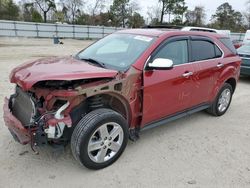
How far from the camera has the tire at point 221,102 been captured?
4.84m

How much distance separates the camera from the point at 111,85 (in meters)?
2.97

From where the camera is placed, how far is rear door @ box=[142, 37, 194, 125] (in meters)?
3.39

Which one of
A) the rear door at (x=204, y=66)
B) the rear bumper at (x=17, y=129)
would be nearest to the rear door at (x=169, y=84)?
the rear door at (x=204, y=66)

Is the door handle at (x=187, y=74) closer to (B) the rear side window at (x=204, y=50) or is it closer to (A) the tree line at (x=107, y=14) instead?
(B) the rear side window at (x=204, y=50)

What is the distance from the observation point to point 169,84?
141 inches

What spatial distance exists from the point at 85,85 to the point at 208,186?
→ 1845mm

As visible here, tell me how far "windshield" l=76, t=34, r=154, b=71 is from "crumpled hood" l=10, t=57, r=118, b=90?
33cm

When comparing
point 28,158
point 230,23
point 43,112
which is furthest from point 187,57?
point 230,23

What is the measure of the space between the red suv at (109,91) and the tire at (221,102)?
21.5 inches

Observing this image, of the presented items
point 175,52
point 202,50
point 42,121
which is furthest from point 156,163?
point 202,50

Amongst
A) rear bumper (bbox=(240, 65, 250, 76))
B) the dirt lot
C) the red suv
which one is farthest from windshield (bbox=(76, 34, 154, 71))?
rear bumper (bbox=(240, 65, 250, 76))

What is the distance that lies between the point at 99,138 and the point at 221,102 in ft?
9.87

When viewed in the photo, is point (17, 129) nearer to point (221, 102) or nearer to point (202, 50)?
point (202, 50)

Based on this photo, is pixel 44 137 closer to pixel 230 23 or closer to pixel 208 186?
pixel 208 186
